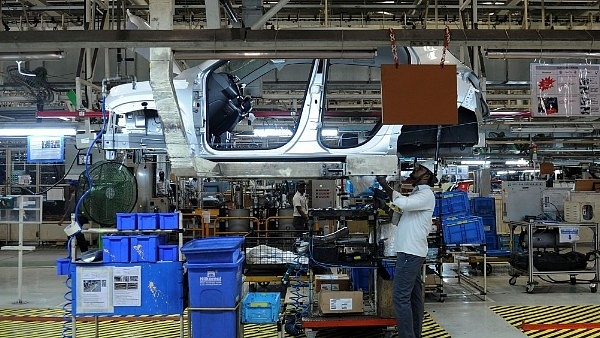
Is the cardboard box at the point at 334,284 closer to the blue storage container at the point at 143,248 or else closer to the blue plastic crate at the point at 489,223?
the blue storage container at the point at 143,248

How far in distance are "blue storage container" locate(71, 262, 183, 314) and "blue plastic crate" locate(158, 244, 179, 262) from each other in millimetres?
145

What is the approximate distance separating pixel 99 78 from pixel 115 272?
7.00m

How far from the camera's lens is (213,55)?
432 centimetres

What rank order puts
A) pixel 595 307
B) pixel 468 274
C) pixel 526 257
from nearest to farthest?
pixel 595 307 → pixel 526 257 → pixel 468 274

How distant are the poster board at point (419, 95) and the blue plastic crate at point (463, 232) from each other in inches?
129

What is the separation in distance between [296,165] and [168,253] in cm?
138

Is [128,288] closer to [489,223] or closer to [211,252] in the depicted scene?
[211,252]

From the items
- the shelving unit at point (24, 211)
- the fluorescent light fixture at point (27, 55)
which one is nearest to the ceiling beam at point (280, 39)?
the fluorescent light fixture at point (27, 55)

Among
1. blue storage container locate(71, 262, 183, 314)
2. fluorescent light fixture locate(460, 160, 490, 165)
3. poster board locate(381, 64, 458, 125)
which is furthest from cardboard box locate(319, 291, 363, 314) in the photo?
fluorescent light fixture locate(460, 160, 490, 165)

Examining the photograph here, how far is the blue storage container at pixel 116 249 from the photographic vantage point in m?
4.61

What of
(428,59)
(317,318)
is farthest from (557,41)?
(317,318)

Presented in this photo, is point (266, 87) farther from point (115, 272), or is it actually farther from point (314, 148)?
point (115, 272)

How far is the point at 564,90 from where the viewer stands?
548 cm

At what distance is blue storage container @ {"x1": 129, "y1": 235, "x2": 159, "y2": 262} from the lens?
181 inches
